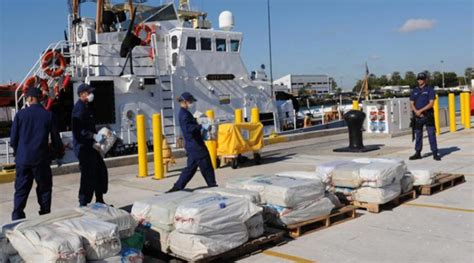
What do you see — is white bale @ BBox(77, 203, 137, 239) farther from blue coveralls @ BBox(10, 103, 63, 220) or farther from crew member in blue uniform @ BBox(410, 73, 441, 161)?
crew member in blue uniform @ BBox(410, 73, 441, 161)

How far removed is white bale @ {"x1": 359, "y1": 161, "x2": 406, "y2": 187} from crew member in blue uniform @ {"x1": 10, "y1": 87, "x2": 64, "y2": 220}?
3998 millimetres

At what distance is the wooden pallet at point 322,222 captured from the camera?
17.3ft

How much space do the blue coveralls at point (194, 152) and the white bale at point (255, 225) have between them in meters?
2.45

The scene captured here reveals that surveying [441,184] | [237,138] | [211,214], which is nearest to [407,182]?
[441,184]

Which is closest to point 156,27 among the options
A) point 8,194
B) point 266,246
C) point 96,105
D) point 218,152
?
point 96,105

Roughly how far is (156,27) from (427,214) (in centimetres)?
1311

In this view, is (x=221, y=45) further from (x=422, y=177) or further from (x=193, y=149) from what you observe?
(x=422, y=177)

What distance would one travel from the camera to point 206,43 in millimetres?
17422

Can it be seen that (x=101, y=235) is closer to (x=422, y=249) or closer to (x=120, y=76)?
(x=422, y=249)

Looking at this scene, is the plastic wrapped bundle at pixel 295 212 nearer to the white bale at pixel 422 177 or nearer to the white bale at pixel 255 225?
the white bale at pixel 255 225

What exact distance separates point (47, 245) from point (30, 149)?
230 cm

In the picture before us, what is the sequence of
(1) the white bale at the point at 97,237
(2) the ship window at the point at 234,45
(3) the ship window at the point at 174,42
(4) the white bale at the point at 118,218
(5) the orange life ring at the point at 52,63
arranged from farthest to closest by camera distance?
(2) the ship window at the point at 234,45 → (3) the ship window at the point at 174,42 → (5) the orange life ring at the point at 52,63 → (4) the white bale at the point at 118,218 → (1) the white bale at the point at 97,237

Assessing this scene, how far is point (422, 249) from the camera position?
182 inches

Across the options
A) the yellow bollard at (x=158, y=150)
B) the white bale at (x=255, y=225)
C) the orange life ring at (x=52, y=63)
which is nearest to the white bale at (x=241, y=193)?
the white bale at (x=255, y=225)
